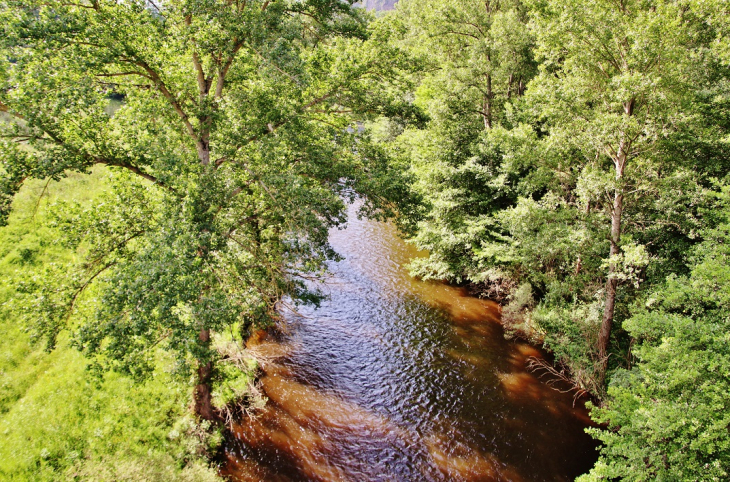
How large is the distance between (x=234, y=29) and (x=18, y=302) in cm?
727

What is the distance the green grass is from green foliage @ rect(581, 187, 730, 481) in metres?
9.65

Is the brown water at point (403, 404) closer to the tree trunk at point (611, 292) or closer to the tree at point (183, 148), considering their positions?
the tree trunk at point (611, 292)

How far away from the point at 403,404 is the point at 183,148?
9968 millimetres

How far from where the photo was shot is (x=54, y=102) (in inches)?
263

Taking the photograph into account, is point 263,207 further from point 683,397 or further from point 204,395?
point 683,397

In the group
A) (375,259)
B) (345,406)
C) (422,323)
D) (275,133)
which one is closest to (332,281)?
(375,259)

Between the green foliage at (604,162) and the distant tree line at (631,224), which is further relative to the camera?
the green foliage at (604,162)

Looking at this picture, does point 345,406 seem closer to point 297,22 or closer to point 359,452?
point 359,452

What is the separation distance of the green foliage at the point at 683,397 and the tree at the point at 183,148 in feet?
24.5

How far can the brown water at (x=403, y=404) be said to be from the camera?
9.80 m

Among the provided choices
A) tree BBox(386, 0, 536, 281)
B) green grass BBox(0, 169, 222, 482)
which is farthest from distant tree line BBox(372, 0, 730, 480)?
green grass BBox(0, 169, 222, 482)

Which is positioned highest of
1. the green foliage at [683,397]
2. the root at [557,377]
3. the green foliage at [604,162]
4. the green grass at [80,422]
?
the green foliage at [604,162]

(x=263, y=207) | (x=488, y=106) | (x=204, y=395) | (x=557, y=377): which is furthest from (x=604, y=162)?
(x=204, y=395)

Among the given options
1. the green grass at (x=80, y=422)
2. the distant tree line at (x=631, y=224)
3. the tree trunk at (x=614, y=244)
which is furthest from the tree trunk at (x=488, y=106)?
the green grass at (x=80, y=422)
